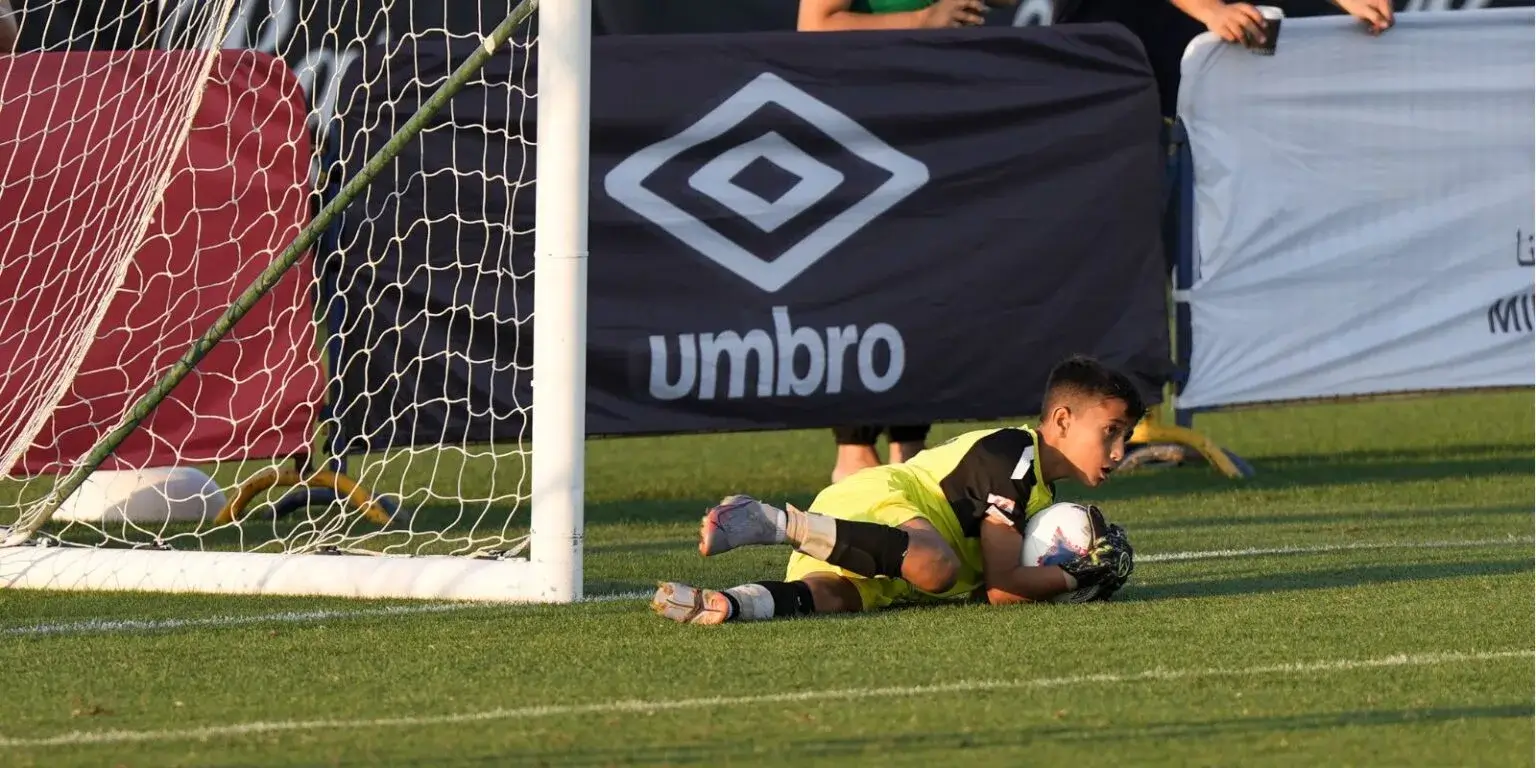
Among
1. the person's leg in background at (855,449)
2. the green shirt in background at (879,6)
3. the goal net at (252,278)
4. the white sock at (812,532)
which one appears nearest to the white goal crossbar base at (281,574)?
the white sock at (812,532)

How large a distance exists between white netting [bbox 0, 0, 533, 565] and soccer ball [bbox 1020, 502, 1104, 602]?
232 centimetres

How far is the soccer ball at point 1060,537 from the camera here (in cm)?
564

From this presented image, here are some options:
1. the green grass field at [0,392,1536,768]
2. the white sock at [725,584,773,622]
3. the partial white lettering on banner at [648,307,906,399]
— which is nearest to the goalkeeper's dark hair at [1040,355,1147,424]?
the green grass field at [0,392,1536,768]

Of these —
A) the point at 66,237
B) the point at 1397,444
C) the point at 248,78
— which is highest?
the point at 248,78

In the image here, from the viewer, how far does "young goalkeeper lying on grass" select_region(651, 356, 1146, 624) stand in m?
5.49

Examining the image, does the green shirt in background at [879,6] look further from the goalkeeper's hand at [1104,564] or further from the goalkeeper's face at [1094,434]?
the goalkeeper's hand at [1104,564]

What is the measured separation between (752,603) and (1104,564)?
2.88 feet

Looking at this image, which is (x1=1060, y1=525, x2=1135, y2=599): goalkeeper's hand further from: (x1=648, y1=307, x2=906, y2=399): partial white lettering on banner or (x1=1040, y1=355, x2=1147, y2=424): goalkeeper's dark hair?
(x1=648, y1=307, x2=906, y2=399): partial white lettering on banner

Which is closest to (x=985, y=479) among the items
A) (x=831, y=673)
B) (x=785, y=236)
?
(x=831, y=673)

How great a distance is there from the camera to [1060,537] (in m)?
5.66

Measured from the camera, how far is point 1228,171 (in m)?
9.28

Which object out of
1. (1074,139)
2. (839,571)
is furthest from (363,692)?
(1074,139)

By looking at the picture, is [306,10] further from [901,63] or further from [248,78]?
[901,63]

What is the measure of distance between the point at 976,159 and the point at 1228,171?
1.11 meters
